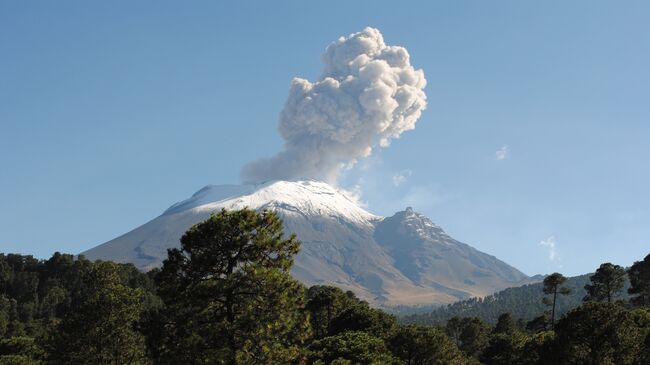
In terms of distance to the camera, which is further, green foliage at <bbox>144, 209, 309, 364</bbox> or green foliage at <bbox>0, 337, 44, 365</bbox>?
green foliage at <bbox>0, 337, 44, 365</bbox>

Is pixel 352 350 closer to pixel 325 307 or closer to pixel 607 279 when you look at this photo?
pixel 325 307

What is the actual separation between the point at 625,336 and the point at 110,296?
1316 inches

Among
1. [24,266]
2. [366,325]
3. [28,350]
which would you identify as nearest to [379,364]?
[366,325]

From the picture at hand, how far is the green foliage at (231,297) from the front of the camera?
22906mm

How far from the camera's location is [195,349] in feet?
75.0

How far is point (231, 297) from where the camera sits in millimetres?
23656

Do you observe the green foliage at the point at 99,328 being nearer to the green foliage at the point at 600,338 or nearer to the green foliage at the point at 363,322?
the green foliage at the point at 600,338

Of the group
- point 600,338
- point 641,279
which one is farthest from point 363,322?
point 641,279

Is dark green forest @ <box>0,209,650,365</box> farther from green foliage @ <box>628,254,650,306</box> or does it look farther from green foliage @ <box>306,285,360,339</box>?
green foliage @ <box>628,254,650,306</box>

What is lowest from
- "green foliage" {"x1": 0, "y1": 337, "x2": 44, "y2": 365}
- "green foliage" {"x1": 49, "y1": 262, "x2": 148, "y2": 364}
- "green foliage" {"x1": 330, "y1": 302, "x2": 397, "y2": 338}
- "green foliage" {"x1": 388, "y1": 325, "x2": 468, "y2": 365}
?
"green foliage" {"x1": 0, "y1": 337, "x2": 44, "y2": 365}

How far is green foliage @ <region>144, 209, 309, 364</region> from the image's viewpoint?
2291 cm

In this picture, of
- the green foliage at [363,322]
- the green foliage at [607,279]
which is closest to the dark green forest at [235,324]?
the green foliage at [363,322]

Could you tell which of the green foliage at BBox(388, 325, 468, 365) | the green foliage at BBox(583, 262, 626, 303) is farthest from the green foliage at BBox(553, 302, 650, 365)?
the green foliage at BBox(583, 262, 626, 303)

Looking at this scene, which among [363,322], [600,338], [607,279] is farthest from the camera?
[607,279]
